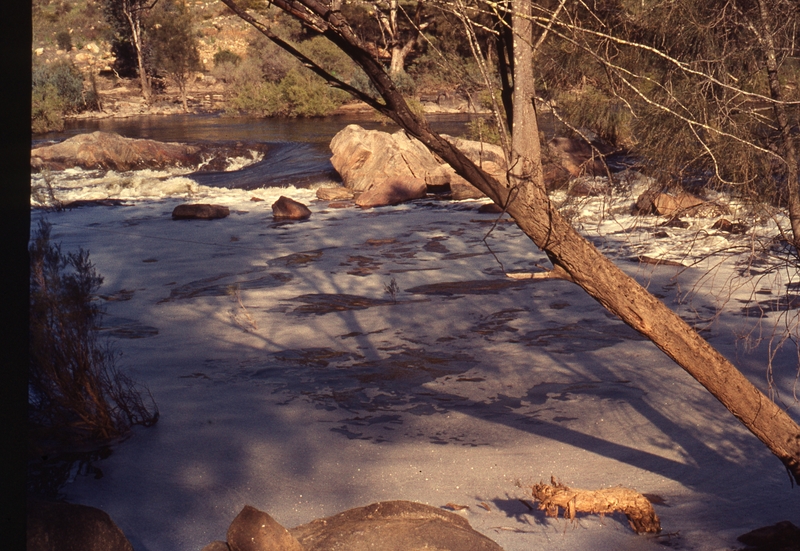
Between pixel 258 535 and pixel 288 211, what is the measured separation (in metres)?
10.8

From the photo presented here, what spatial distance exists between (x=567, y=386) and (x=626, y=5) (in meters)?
4.78

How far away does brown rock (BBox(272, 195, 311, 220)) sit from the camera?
13148 mm

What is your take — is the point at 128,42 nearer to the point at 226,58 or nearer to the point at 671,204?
the point at 226,58

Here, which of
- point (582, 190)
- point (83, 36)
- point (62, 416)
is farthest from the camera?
point (83, 36)

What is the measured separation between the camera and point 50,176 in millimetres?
17484

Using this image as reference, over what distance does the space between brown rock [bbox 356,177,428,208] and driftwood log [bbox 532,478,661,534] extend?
35.0 ft

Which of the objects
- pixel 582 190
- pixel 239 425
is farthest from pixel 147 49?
pixel 239 425

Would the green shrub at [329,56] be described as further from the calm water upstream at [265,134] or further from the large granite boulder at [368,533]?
the large granite boulder at [368,533]

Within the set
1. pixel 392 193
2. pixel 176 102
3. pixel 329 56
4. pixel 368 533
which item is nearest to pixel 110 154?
pixel 392 193

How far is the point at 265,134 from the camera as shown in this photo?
24156 mm

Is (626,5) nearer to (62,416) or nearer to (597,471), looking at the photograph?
(597,471)

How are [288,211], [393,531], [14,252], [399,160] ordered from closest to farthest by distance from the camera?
[14,252]
[393,531]
[288,211]
[399,160]

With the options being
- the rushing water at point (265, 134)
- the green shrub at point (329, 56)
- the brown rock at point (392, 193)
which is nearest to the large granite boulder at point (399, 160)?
the brown rock at point (392, 193)

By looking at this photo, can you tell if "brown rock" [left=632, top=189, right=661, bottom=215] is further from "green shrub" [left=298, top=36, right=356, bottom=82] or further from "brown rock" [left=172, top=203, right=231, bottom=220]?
"green shrub" [left=298, top=36, right=356, bottom=82]
